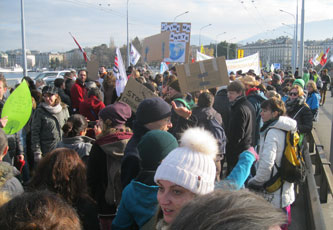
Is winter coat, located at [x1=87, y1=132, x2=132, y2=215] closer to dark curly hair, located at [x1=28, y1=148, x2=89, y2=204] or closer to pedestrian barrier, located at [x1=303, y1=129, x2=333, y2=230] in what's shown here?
dark curly hair, located at [x1=28, y1=148, x2=89, y2=204]

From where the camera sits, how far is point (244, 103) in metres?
5.25

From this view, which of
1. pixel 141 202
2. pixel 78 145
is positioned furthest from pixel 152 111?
pixel 78 145

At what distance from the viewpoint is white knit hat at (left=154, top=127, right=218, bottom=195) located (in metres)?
1.79

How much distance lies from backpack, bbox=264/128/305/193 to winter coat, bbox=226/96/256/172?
1459mm

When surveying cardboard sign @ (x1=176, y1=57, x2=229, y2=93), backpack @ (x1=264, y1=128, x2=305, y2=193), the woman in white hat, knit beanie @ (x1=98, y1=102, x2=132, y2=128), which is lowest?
backpack @ (x1=264, y1=128, x2=305, y2=193)

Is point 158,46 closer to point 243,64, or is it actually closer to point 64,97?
point 243,64

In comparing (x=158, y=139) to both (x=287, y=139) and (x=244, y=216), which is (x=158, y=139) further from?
(x=287, y=139)

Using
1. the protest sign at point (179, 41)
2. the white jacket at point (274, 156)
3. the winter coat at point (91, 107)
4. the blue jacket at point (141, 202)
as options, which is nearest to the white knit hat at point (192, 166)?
the blue jacket at point (141, 202)

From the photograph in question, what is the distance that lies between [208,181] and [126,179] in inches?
39.5

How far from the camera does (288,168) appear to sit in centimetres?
357

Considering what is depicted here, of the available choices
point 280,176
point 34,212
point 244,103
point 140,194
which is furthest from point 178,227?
point 244,103

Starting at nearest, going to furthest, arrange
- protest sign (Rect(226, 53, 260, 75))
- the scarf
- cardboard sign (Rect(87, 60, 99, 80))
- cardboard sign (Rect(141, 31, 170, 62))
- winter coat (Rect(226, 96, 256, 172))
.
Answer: the scarf
winter coat (Rect(226, 96, 256, 172))
cardboard sign (Rect(87, 60, 99, 80))
protest sign (Rect(226, 53, 260, 75))
cardboard sign (Rect(141, 31, 170, 62))

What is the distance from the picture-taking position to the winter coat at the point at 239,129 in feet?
16.8

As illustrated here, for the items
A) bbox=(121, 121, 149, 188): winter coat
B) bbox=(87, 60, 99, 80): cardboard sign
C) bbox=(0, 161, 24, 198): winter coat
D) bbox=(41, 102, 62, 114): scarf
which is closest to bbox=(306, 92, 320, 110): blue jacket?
bbox=(87, 60, 99, 80): cardboard sign
